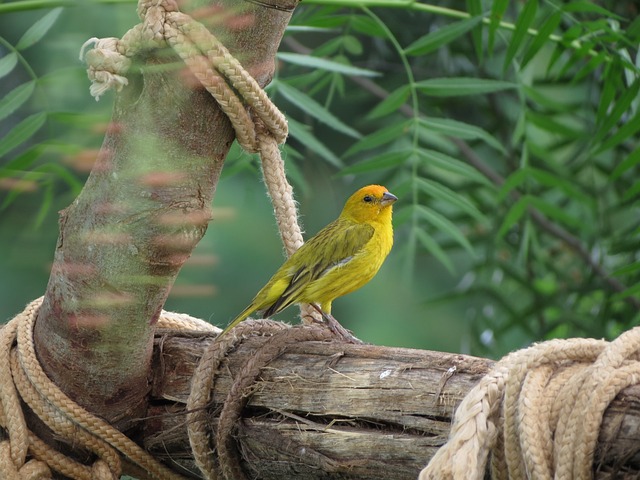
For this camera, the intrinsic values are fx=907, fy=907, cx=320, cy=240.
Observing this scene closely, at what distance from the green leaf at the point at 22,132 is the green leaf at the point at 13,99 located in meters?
0.01

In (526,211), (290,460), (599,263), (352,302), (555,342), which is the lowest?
(352,302)

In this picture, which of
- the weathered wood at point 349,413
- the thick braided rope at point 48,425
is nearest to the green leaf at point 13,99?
the weathered wood at point 349,413

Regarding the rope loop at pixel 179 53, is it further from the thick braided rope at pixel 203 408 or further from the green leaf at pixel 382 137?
the green leaf at pixel 382 137

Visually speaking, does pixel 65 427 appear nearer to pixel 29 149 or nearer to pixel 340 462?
pixel 340 462

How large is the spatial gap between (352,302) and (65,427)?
140 cm

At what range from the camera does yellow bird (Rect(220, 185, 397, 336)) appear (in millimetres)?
1650

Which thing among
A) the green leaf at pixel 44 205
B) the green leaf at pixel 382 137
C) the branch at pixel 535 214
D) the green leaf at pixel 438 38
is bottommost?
the branch at pixel 535 214

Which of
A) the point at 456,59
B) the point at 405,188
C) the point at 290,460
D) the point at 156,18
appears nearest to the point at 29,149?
the point at 156,18

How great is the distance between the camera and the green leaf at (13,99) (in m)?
0.53

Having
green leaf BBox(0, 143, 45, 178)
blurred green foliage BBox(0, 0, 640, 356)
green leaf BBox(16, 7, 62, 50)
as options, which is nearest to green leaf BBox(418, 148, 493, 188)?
blurred green foliage BBox(0, 0, 640, 356)

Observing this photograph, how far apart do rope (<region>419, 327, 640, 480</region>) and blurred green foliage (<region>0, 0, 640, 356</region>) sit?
8.9 inches

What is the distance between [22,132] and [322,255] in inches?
48.9

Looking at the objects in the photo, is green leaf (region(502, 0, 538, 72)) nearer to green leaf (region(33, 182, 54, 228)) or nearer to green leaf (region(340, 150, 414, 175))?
green leaf (region(340, 150, 414, 175))

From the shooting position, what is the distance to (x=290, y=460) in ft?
3.20
